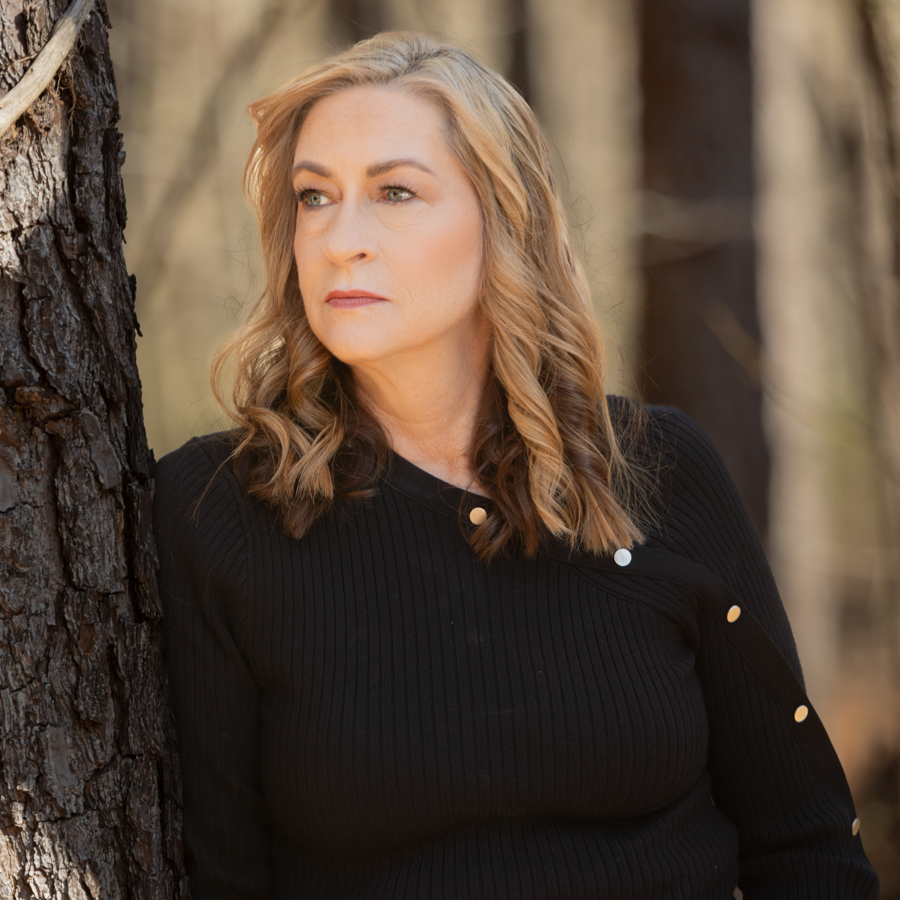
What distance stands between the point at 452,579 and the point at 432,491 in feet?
0.54

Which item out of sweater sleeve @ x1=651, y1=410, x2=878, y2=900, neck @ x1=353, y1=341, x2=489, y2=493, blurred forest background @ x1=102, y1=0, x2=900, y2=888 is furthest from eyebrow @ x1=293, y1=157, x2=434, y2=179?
sweater sleeve @ x1=651, y1=410, x2=878, y2=900

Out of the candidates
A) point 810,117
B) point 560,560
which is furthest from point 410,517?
point 810,117

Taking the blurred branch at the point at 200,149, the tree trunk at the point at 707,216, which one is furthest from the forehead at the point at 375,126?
the blurred branch at the point at 200,149

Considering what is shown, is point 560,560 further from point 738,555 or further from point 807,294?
point 807,294

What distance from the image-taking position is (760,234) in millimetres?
3461

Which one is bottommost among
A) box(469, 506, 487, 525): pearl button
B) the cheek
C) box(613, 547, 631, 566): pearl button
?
box(613, 547, 631, 566): pearl button

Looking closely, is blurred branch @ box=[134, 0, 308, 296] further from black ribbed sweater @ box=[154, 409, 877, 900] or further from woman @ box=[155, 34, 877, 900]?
black ribbed sweater @ box=[154, 409, 877, 900]

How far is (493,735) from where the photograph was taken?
5.27 ft

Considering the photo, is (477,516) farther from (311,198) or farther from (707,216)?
(707,216)

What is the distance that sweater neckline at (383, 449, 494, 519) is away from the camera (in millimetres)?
1766

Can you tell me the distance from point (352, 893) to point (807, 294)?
10.8 feet

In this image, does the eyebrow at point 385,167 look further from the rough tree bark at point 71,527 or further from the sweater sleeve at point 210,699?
the sweater sleeve at point 210,699

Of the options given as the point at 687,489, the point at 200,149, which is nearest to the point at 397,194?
the point at 687,489

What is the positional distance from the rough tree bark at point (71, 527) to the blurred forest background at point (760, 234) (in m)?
0.69
